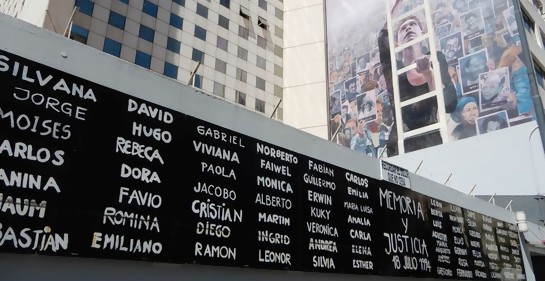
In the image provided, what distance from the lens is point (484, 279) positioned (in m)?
12.4

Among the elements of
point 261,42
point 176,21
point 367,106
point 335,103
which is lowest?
point 367,106

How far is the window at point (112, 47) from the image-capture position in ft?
104

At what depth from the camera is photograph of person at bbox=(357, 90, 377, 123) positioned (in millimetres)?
38000

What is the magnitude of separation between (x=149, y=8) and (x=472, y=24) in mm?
25346

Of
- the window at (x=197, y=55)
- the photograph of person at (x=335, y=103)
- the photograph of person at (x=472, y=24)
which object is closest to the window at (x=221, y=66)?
the window at (x=197, y=55)

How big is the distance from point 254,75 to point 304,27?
908cm

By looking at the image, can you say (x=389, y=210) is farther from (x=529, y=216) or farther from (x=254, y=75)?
(x=254, y=75)

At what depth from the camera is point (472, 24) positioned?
32156 millimetres

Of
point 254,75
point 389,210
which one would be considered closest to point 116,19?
point 254,75

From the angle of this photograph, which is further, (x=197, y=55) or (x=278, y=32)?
(x=278, y=32)

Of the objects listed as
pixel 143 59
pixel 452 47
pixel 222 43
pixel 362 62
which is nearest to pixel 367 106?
pixel 362 62

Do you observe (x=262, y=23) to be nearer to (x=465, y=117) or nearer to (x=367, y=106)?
(x=367, y=106)

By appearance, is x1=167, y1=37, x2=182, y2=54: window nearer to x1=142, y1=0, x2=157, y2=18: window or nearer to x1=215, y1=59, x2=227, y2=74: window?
x1=142, y1=0, x2=157, y2=18: window

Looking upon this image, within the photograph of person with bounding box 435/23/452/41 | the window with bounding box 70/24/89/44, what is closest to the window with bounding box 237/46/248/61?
the window with bounding box 70/24/89/44
